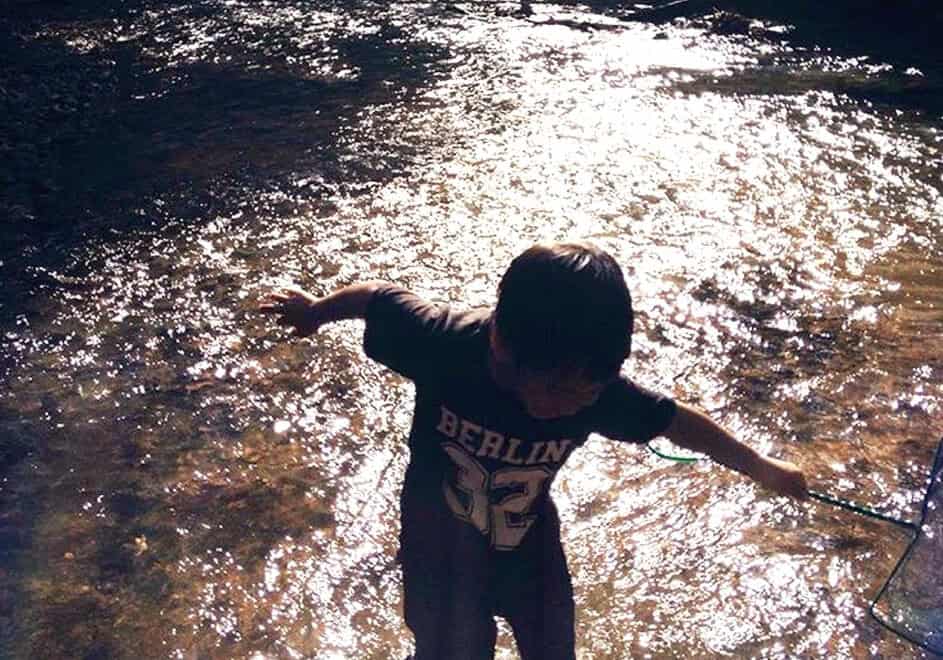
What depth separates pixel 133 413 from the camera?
12.9ft

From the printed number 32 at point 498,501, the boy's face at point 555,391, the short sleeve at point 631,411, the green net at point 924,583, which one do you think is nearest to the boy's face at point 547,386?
the boy's face at point 555,391

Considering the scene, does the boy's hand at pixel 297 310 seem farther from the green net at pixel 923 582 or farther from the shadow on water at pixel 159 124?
the shadow on water at pixel 159 124

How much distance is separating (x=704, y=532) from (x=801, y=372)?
1137 mm

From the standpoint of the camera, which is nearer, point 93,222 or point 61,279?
point 61,279

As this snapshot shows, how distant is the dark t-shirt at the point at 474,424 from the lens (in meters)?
2.21

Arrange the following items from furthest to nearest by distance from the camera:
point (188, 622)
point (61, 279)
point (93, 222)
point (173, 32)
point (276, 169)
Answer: point (173, 32) → point (276, 169) → point (93, 222) → point (61, 279) → point (188, 622)

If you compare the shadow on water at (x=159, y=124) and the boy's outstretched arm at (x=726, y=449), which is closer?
the boy's outstretched arm at (x=726, y=449)

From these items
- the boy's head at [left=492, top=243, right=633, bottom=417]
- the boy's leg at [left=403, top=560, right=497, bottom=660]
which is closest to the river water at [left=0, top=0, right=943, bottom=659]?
the boy's leg at [left=403, top=560, right=497, bottom=660]

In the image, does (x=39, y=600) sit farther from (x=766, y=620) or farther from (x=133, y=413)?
(x=766, y=620)

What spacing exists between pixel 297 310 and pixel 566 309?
96cm

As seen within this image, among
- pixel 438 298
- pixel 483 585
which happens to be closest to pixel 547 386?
pixel 483 585

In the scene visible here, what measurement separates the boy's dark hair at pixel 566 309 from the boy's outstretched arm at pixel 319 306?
0.61 meters

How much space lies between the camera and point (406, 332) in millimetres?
2297

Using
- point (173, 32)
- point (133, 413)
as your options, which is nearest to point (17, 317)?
point (133, 413)
